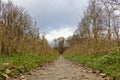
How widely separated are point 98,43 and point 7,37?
11.1 meters

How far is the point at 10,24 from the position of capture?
21281mm

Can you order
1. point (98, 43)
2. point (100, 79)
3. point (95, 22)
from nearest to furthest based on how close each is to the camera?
point (100, 79) < point (98, 43) < point (95, 22)

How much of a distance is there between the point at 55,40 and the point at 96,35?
117 m

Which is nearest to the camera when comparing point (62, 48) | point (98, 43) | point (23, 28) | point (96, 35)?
point (98, 43)

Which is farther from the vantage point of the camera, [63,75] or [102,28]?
[102,28]

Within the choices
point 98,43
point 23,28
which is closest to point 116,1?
point 98,43

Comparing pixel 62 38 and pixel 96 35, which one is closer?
pixel 96 35

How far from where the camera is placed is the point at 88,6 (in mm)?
35875

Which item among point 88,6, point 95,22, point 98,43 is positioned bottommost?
point 98,43

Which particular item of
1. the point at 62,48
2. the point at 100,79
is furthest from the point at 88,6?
the point at 62,48

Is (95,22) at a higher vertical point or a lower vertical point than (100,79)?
higher

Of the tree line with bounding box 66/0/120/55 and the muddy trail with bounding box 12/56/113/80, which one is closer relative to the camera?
the muddy trail with bounding box 12/56/113/80

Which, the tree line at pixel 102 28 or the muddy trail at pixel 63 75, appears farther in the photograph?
the tree line at pixel 102 28

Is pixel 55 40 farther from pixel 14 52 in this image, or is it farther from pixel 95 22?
pixel 14 52
